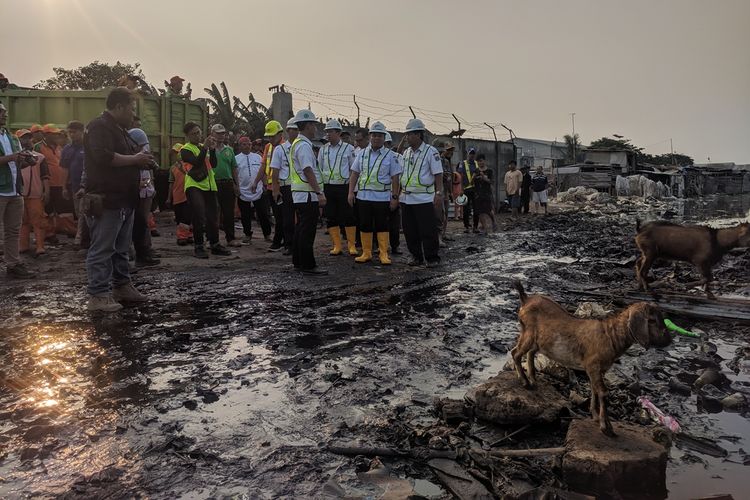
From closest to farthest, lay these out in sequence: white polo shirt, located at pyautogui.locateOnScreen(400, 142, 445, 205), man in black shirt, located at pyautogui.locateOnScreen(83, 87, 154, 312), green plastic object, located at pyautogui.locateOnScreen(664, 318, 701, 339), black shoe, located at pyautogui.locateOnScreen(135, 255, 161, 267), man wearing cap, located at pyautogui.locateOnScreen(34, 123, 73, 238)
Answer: green plastic object, located at pyautogui.locateOnScreen(664, 318, 701, 339)
man in black shirt, located at pyautogui.locateOnScreen(83, 87, 154, 312)
black shoe, located at pyautogui.locateOnScreen(135, 255, 161, 267)
white polo shirt, located at pyautogui.locateOnScreen(400, 142, 445, 205)
man wearing cap, located at pyautogui.locateOnScreen(34, 123, 73, 238)

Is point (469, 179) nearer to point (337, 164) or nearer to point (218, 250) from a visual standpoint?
point (337, 164)

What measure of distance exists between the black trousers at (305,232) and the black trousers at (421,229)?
160 centimetres

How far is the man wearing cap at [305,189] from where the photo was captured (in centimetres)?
757

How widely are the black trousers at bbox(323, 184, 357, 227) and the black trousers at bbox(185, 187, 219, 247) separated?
1918 millimetres

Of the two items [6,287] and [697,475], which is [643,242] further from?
[6,287]

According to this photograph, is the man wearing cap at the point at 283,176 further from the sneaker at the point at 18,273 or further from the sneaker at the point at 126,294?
the sneaker at the point at 18,273

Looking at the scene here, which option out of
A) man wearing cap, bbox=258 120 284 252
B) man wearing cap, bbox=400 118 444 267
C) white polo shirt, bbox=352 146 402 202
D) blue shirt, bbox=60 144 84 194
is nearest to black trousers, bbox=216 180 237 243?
man wearing cap, bbox=258 120 284 252

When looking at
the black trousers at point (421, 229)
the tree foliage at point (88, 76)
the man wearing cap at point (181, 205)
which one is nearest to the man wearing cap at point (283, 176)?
the black trousers at point (421, 229)

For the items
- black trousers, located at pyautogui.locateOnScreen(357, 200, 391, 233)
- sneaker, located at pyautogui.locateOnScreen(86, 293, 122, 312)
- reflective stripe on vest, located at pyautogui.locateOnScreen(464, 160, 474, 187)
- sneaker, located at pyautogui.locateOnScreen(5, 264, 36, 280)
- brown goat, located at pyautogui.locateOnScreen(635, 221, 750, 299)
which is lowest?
sneaker, located at pyautogui.locateOnScreen(86, 293, 122, 312)

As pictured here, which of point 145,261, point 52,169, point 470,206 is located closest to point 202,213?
point 145,261

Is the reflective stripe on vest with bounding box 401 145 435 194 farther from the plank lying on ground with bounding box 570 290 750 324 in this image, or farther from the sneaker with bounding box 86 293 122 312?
the sneaker with bounding box 86 293 122 312

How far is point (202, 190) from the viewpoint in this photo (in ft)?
28.4

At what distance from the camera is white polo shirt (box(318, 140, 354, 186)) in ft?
31.0

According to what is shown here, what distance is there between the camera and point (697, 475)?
285cm
